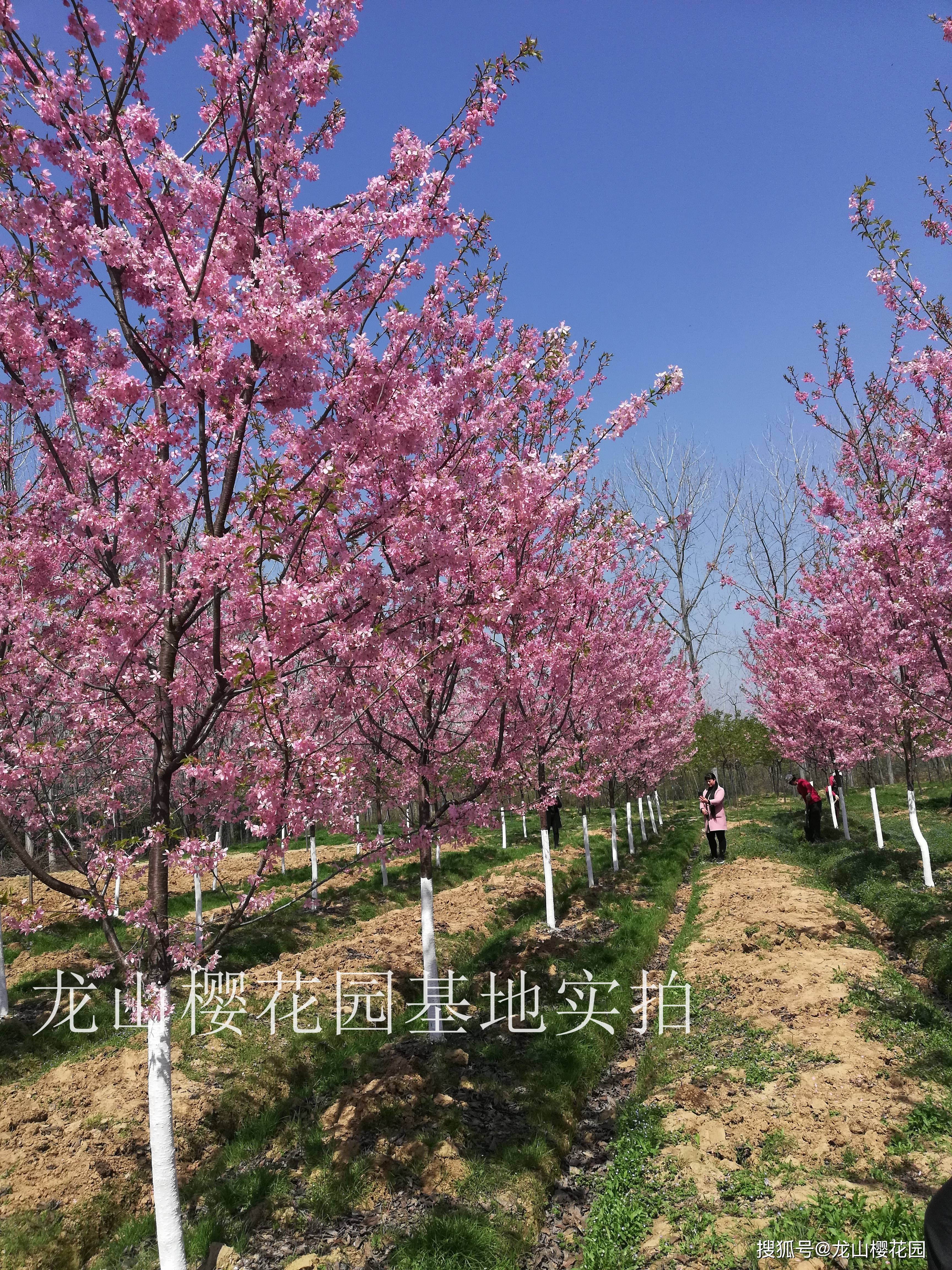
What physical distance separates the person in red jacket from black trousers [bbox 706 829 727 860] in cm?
243

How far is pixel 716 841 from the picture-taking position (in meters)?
18.4

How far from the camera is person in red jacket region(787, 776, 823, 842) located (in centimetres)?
1920

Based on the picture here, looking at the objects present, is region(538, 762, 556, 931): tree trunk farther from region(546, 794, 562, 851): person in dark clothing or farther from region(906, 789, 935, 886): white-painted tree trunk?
region(546, 794, 562, 851): person in dark clothing

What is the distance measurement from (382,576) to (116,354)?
7.50 feet

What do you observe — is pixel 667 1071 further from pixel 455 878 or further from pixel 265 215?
pixel 455 878

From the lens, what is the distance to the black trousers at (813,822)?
19875 mm

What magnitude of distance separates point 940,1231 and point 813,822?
66.4 ft

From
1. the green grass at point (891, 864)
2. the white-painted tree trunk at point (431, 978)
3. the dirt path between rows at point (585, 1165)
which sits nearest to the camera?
the dirt path between rows at point (585, 1165)

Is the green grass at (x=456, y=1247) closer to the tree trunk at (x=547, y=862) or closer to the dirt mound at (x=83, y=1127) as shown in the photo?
the dirt mound at (x=83, y=1127)

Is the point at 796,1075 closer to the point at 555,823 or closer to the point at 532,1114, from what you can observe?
the point at 532,1114

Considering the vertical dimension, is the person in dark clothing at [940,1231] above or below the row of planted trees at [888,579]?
below

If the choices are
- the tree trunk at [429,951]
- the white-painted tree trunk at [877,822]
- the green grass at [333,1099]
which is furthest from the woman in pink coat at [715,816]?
the tree trunk at [429,951]

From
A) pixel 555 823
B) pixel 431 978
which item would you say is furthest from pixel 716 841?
pixel 431 978

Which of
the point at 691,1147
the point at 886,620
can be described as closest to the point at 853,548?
the point at 886,620
